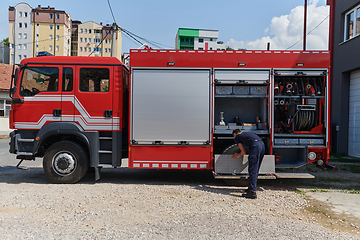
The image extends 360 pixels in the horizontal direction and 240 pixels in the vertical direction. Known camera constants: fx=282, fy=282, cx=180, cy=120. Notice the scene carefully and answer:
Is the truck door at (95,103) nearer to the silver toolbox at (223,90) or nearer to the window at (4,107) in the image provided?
the silver toolbox at (223,90)

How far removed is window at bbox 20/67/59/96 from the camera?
6816mm

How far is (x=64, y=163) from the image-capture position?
672 centimetres

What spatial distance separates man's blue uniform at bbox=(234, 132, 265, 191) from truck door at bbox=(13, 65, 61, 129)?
436cm

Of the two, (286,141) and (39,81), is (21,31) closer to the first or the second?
(39,81)

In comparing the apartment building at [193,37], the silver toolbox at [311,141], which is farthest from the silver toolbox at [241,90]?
the apartment building at [193,37]

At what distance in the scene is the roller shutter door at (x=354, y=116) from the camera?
12344 mm

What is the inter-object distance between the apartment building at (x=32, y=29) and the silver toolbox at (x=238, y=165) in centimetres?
6773

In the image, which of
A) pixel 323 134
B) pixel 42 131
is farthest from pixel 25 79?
pixel 323 134

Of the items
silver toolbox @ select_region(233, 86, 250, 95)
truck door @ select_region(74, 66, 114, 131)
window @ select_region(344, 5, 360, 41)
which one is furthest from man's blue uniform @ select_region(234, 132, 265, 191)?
window @ select_region(344, 5, 360, 41)

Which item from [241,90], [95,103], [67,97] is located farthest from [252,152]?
[67,97]

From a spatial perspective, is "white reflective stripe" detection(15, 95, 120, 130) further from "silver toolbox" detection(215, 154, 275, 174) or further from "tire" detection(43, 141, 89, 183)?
"silver toolbox" detection(215, 154, 275, 174)

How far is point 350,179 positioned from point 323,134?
7.71 feet

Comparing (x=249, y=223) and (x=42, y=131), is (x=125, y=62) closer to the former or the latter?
(x=42, y=131)

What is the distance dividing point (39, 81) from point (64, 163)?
208 cm
